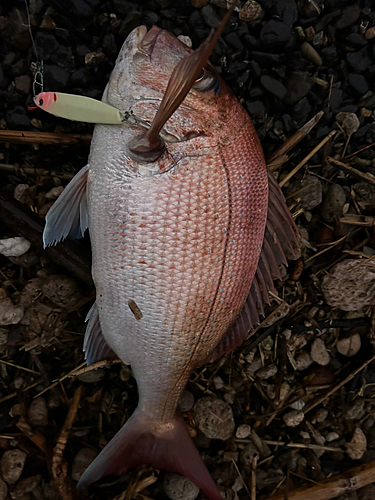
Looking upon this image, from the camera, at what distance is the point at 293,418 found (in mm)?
1829

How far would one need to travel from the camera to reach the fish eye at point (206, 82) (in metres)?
1.21

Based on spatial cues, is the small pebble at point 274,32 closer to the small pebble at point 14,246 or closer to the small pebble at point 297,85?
the small pebble at point 297,85

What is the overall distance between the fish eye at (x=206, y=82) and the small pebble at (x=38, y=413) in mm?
1686

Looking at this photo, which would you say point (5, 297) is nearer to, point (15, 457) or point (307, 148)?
point (15, 457)

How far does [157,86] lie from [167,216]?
475mm

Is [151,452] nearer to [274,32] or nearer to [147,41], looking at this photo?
[147,41]

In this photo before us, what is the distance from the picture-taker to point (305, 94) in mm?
1654

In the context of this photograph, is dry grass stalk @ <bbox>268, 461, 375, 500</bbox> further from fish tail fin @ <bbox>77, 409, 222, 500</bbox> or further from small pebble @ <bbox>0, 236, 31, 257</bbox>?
small pebble @ <bbox>0, 236, 31, 257</bbox>

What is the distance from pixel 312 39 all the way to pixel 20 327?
211cm

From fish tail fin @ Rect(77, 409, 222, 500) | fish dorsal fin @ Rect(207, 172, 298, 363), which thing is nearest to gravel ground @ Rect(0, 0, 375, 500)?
fish tail fin @ Rect(77, 409, 222, 500)

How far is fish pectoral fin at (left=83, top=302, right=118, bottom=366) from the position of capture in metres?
1.48

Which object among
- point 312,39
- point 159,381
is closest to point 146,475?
point 159,381

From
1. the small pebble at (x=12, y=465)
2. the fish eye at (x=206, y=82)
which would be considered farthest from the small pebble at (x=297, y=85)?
the small pebble at (x=12, y=465)

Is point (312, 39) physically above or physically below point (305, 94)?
above
